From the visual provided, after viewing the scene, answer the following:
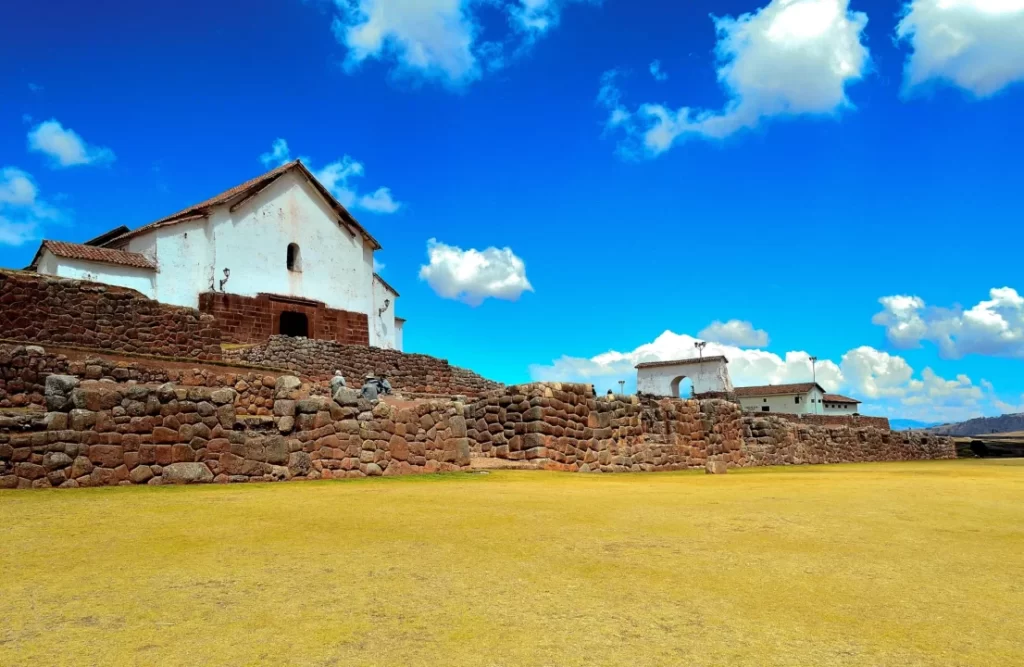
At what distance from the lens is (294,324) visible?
105 ft

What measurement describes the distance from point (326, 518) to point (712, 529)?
3.12m

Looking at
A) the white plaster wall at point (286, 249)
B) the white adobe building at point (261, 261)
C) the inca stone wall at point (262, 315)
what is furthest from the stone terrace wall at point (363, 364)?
the white plaster wall at point (286, 249)

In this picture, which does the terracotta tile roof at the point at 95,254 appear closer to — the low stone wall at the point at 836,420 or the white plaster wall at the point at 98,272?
the white plaster wall at the point at 98,272

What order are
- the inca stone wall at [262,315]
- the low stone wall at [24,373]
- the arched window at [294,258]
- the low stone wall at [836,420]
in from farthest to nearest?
the low stone wall at [836,420] < the arched window at [294,258] < the inca stone wall at [262,315] < the low stone wall at [24,373]

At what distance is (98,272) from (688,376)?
37.9 metres

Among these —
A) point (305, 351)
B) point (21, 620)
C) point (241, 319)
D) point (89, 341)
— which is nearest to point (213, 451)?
point (21, 620)

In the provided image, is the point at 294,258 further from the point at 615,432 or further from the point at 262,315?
the point at 615,432

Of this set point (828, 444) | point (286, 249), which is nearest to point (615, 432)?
point (828, 444)

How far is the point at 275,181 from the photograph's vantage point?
33156 mm

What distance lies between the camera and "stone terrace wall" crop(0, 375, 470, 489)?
326 inches

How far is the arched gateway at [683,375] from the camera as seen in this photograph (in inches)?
2042

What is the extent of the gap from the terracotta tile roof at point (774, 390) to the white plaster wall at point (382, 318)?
31.4m

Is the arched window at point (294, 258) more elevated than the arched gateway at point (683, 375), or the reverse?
the arched window at point (294, 258)

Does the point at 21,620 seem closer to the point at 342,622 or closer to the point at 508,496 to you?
the point at 342,622
